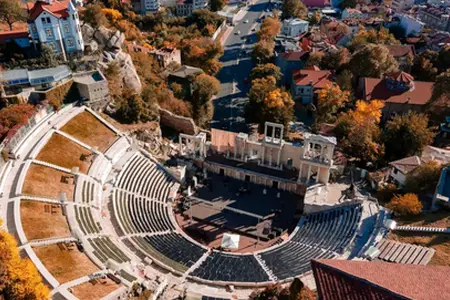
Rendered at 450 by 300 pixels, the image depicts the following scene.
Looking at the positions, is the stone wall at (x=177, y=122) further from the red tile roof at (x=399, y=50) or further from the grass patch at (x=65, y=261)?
the red tile roof at (x=399, y=50)

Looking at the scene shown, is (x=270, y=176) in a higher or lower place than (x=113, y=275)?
lower

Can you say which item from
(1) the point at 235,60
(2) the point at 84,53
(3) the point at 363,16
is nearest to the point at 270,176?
(2) the point at 84,53

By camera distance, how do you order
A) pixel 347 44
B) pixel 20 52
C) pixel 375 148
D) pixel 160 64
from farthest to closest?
pixel 347 44 < pixel 160 64 < pixel 20 52 < pixel 375 148

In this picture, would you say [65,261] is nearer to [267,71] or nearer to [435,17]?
[267,71]

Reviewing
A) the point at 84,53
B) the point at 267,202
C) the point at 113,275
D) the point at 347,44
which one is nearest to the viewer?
the point at 113,275

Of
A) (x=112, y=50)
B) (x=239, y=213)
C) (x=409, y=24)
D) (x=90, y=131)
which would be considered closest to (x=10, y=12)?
(x=112, y=50)

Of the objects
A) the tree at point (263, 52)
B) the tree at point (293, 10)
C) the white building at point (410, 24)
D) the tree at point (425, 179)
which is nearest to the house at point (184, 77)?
the tree at point (263, 52)

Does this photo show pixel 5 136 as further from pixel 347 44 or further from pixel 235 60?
pixel 347 44
